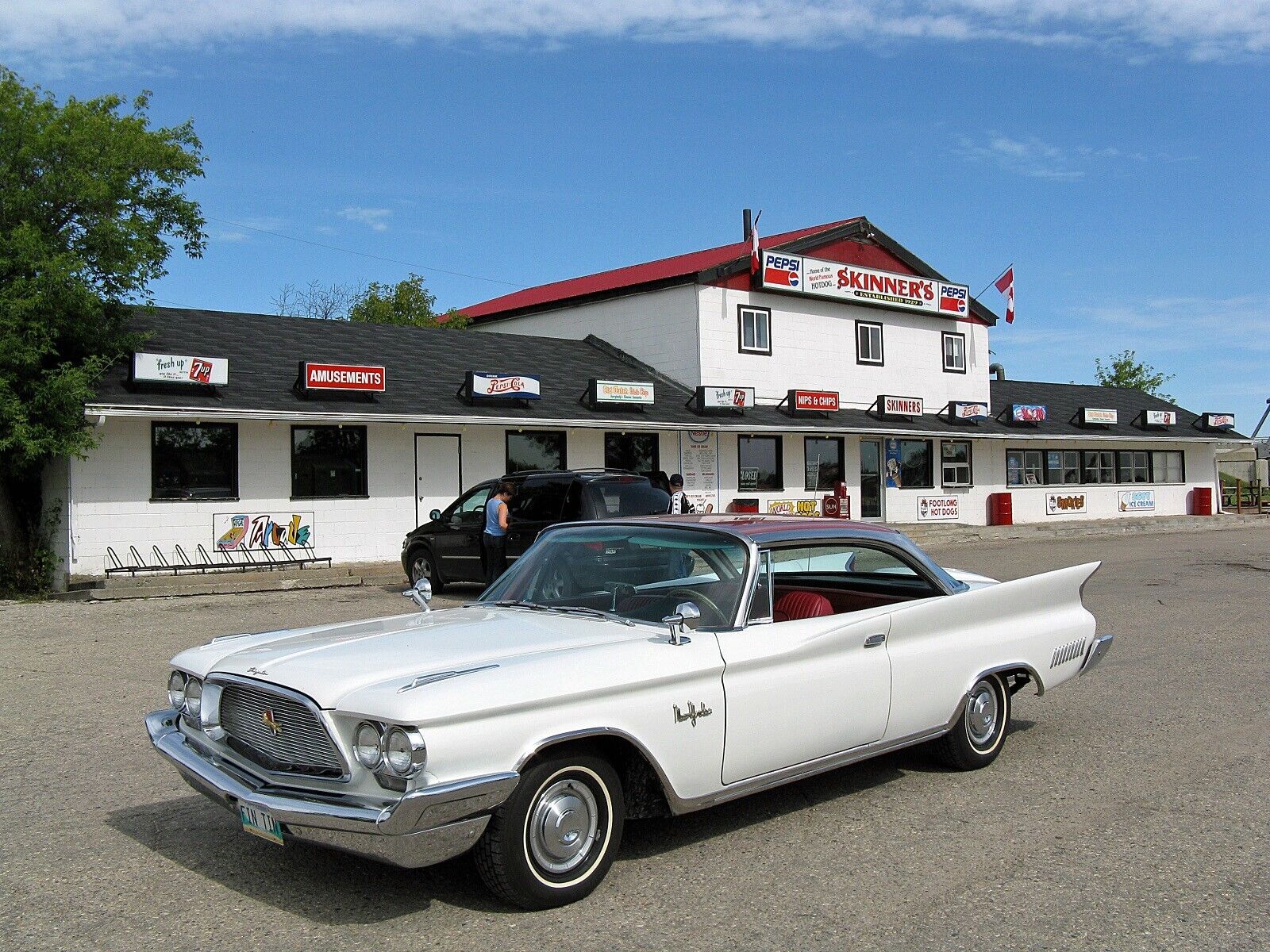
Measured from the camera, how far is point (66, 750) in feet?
22.1

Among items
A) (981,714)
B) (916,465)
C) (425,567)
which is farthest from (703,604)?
(916,465)

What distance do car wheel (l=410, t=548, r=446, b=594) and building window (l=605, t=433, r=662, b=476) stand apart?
7.51 meters

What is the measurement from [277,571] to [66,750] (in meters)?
12.0

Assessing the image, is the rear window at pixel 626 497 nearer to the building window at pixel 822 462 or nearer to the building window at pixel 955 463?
the building window at pixel 822 462

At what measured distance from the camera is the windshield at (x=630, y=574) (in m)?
5.09

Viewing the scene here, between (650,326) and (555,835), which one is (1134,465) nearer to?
(650,326)

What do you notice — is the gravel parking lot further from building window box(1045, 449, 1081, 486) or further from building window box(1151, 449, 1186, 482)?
building window box(1151, 449, 1186, 482)

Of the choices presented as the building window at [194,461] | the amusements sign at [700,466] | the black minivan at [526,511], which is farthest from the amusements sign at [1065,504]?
the building window at [194,461]

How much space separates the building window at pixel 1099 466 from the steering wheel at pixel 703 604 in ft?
113

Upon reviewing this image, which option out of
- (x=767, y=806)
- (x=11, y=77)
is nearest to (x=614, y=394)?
(x=11, y=77)

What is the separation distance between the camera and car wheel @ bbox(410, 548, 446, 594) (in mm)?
16558

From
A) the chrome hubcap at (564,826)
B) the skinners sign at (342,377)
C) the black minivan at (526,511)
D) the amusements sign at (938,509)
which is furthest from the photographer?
the amusements sign at (938,509)

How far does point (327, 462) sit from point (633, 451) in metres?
7.25

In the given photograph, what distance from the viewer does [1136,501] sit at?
3769 centimetres
